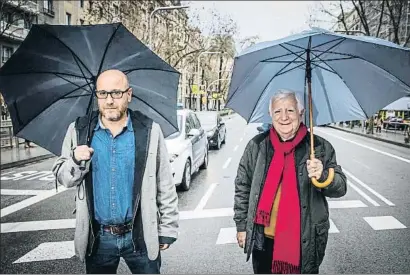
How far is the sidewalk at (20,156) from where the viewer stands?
30.2ft

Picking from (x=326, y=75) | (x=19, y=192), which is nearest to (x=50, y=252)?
(x=326, y=75)

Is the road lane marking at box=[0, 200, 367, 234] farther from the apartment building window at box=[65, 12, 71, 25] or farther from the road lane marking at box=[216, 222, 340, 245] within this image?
the apartment building window at box=[65, 12, 71, 25]

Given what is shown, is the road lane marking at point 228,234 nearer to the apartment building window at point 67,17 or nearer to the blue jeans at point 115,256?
the blue jeans at point 115,256

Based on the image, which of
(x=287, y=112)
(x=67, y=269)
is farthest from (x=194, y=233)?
(x=287, y=112)

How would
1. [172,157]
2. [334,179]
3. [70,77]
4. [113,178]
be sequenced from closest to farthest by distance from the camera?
1. [334,179]
2. [113,178]
3. [70,77]
4. [172,157]

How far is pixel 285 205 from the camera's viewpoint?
1819 millimetres

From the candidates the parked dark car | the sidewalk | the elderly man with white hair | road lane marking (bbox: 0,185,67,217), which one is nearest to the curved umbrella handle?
the elderly man with white hair

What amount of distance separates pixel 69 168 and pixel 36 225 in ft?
11.6

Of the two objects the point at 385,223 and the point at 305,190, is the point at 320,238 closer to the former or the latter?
the point at 305,190

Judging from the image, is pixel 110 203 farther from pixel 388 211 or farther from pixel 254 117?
pixel 388 211

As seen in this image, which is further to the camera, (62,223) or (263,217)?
(62,223)

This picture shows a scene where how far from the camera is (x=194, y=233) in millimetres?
4227

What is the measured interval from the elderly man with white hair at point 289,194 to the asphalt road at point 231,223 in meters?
0.34

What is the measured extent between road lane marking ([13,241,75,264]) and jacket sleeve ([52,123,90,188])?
85.7 inches
